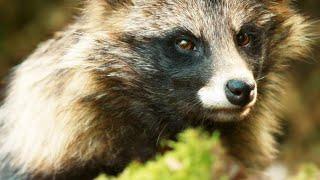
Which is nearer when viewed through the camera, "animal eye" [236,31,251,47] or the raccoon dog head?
the raccoon dog head

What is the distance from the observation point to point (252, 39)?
215 inches

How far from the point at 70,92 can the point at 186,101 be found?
2.61 ft

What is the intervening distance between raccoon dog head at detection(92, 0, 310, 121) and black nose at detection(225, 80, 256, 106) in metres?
0.03

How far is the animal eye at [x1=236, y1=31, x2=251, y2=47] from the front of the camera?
5.36m

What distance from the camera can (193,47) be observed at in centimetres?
522

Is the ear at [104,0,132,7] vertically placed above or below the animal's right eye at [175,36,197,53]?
above

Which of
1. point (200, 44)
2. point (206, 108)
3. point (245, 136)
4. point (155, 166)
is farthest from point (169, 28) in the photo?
point (155, 166)

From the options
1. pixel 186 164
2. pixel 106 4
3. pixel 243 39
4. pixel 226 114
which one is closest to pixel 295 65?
pixel 243 39

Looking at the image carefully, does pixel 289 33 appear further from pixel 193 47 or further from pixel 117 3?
pixel 117 3

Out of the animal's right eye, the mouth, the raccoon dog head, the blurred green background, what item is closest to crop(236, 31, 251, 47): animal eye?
the raccoon dog head

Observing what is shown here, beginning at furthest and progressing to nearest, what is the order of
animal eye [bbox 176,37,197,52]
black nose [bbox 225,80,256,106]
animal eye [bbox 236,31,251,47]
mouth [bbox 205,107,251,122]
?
animal eye [bbox 236,31,251,47] < animal eye [bbox 176,37,197,52] < mouth [bbox 205,107,251,122] < black nose [bbox 225,80,256,106]

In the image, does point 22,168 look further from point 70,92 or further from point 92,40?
point 92,40

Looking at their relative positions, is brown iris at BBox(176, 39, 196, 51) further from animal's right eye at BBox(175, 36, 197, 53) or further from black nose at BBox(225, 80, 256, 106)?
black nose at BBox(225, 80, 256, 106)

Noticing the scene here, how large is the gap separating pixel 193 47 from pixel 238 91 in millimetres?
531
